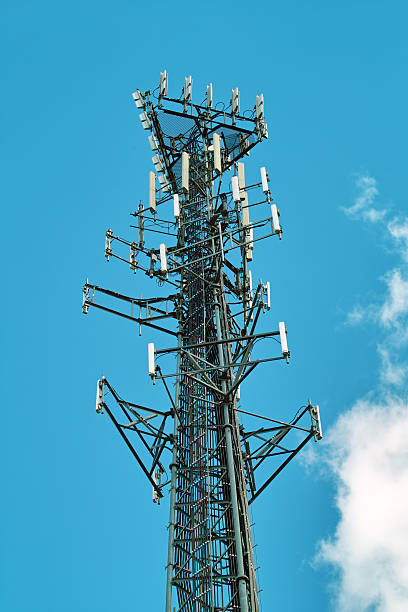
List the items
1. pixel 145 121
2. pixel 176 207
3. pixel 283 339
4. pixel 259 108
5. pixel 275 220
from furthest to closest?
pixel 259 108, pixel 145 121, pixel 176 207, pixel 275 220, pixel 283 339

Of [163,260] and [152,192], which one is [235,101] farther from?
[163,260]

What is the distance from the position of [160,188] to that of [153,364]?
31.1 feet

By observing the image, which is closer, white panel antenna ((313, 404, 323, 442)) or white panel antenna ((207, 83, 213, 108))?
white panel antenna ((313, 404, 323, 442))

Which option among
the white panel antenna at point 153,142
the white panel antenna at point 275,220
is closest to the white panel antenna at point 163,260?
the white panel antenna at point 275,220

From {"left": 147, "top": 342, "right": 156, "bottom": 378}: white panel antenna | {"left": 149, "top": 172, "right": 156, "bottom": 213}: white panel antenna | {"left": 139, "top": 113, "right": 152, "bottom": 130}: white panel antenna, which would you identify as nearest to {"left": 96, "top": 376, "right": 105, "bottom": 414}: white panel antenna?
{"left": 147, "top": 342, "right": 156, "bottom": 378}: white panel antenna

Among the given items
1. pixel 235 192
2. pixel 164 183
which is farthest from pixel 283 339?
pixel 164 183

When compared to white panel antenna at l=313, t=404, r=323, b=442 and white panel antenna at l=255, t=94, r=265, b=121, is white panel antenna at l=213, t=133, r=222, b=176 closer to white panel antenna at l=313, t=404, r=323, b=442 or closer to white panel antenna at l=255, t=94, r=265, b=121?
white panel antenna at l=255, t=94, r=265, b=121

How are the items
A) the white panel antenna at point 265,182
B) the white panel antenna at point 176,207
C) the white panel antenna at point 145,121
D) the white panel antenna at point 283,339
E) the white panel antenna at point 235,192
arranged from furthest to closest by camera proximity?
the white panel antenna at point 145,121 < the white panel antenna at point 265,182 < the white panel antenna at point 176,207 < the white panel antenna at point 235,192 < the white panel antenna at point 283,339

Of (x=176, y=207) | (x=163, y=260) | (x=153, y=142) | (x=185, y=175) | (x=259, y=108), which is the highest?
(x=259, y=108)

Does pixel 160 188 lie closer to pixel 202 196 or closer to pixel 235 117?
pixel 202 196

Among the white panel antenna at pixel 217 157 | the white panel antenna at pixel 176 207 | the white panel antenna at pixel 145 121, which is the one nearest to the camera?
the white panel antenna at pixel 176 207

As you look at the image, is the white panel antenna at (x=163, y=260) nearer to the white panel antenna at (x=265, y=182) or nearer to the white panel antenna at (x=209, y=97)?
the white panel antenna at (x=265, y=182)

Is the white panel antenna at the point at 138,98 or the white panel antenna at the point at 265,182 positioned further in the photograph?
the white panel antenna at the point at 138,98

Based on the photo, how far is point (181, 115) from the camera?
30.2 m
